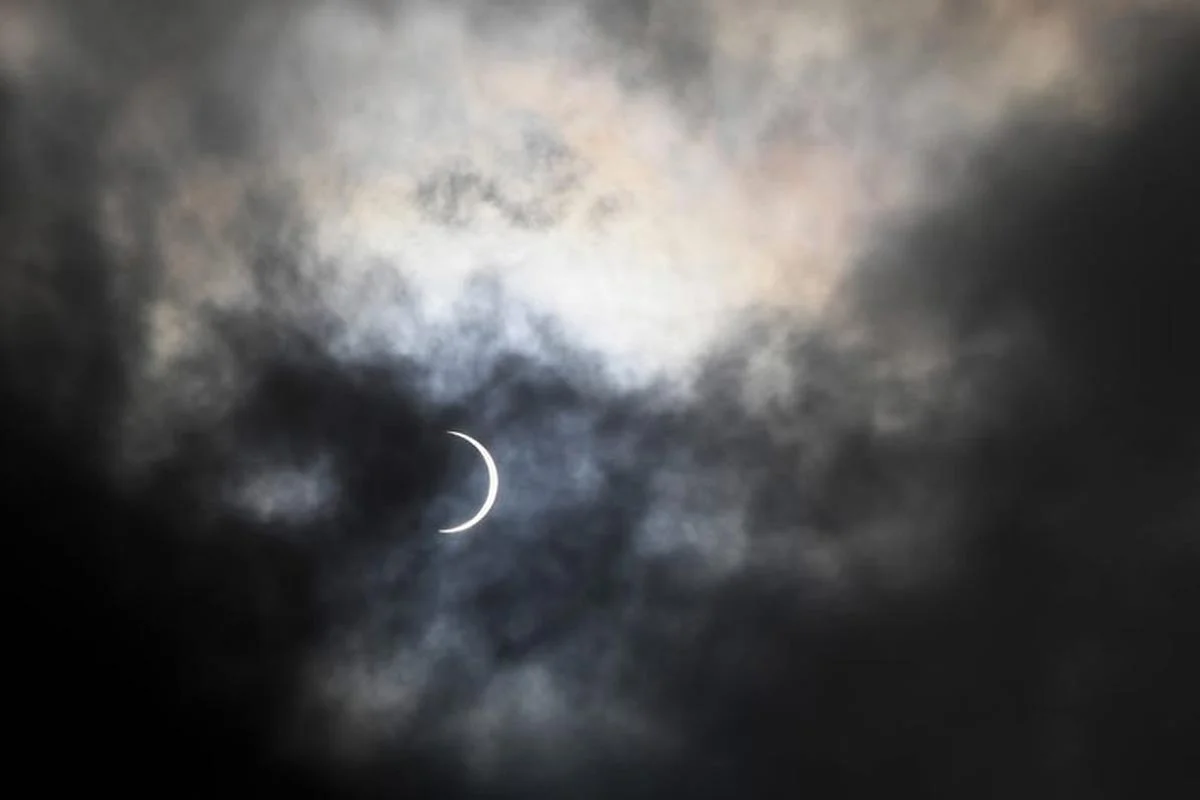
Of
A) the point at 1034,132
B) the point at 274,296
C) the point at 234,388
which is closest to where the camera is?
the point at 1034,132

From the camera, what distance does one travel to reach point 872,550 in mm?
15656

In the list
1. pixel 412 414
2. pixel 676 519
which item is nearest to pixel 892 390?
pixel 676 519

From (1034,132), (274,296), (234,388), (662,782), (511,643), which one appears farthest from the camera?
(662,782)

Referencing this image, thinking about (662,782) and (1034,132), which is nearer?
(1034,132)

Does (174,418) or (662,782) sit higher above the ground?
(174,418)

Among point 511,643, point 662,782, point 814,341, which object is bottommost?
point 662,782

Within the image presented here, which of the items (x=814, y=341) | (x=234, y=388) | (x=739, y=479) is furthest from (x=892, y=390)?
(x=234, y=388)

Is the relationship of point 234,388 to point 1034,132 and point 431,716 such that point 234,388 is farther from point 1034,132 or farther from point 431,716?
point 1034,132

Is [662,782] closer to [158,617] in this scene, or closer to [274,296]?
[158,617]

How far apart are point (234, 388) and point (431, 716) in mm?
7001

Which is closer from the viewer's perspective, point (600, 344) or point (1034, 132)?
point (1034, 132)

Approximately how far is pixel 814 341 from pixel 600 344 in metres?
2.92

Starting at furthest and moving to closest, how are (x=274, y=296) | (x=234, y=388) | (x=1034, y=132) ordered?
(x=234, y=388) → (x=274, y=296) → (x=1034, y=132)

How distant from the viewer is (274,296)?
13.7m
